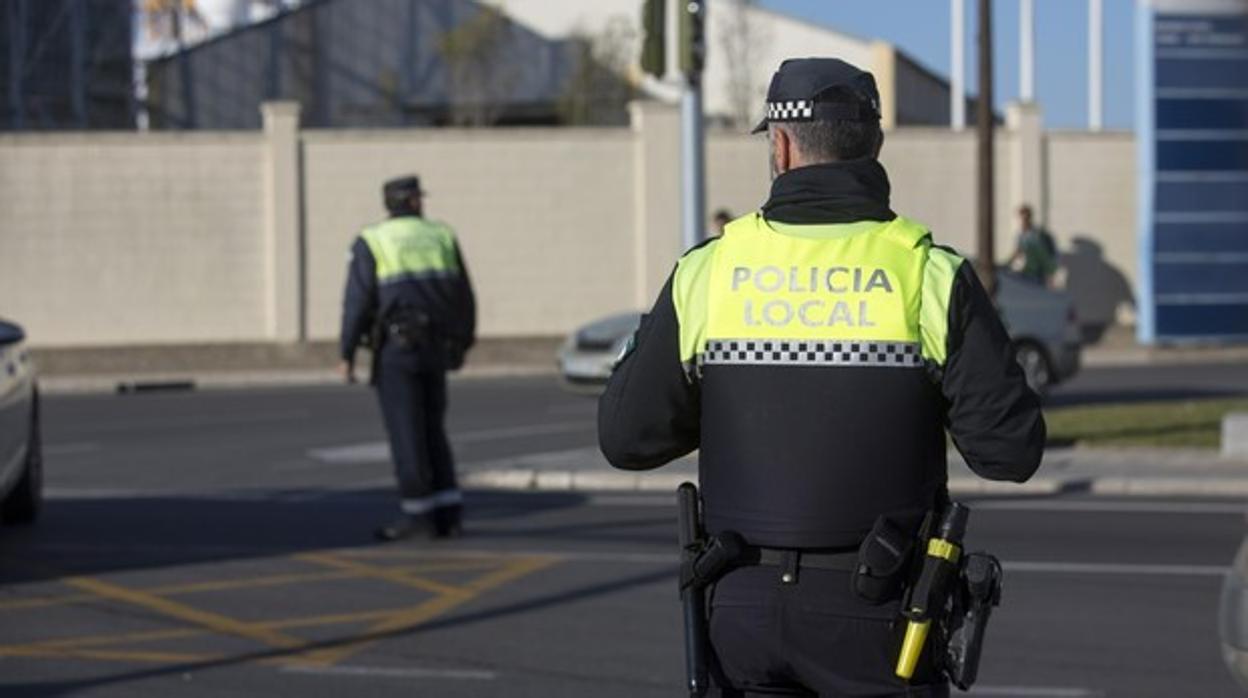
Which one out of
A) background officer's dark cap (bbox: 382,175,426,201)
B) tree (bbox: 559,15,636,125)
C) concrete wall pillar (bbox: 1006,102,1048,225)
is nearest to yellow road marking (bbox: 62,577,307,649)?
background officer's dark cap (bbox: 382,175,426,201)

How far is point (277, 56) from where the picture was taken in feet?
156

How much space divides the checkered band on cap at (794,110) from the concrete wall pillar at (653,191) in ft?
88.4

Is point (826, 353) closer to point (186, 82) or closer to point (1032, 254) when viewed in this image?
point (1032, 254)

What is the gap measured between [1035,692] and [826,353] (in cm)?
410

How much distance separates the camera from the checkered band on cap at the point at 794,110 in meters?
4.34

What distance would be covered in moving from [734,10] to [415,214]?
38597mm

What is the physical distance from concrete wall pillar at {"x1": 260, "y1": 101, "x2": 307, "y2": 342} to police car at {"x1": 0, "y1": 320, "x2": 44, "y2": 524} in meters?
18.2

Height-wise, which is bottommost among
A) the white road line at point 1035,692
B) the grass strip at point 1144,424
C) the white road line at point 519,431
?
the white road line at point 519,431

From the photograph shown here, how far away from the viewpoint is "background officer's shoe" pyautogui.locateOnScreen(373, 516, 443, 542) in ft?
39.0

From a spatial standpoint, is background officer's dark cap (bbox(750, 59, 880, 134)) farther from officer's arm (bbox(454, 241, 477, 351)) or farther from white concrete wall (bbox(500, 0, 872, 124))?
white concrete wall (bbox(500, 0, 872, 124))

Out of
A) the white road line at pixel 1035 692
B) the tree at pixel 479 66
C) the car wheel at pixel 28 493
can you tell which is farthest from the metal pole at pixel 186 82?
the white road line at pixel 1035 692

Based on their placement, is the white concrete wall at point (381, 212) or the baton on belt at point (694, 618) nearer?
the baton on belt at point (694, 618)

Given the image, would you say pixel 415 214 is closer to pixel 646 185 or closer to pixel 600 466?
pixel 600 466

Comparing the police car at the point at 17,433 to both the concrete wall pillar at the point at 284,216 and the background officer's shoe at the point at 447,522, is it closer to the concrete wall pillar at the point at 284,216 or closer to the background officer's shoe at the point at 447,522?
the background officer's shoe at the point at 447,522
